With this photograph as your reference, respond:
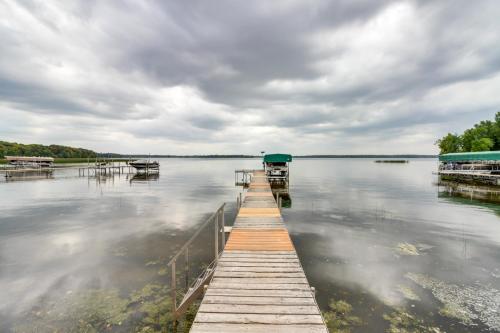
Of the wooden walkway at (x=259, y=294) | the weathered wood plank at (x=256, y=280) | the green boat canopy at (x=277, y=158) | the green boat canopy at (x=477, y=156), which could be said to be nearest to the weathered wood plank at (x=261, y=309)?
the wooden walkway at (x=259, y=294)

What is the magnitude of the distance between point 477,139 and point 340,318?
96.2 meters

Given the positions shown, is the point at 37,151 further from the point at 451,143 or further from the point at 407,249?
the point at 451,143

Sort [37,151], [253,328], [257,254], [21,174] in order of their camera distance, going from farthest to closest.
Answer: [37,151]
[21,174]
[257,254]
[253,328]

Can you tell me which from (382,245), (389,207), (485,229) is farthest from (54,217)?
(485,229)

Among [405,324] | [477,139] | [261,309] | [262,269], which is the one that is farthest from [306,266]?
[477,139]

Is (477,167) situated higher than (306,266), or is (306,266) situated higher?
(477,167)

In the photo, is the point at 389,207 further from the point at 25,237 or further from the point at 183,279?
the point at 25,237

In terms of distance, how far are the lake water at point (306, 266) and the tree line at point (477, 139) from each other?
67.1 m

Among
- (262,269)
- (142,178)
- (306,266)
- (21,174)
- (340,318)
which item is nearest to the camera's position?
(262,269)

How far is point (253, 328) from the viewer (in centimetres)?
426

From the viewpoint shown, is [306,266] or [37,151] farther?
[37,151]

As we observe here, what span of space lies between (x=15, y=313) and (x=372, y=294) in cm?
1176

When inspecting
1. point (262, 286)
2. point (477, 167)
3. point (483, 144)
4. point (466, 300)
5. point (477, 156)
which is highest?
point (483, 144)

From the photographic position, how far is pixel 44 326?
6.58 m
